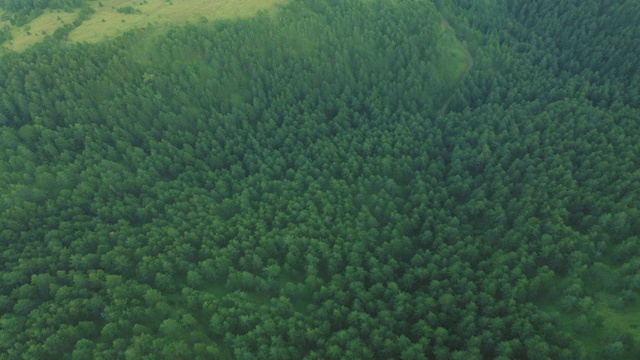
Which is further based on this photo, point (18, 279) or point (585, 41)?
point (585, 41)

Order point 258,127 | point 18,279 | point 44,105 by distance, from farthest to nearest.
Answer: point 258,127 → point 44,105 → point 18,279

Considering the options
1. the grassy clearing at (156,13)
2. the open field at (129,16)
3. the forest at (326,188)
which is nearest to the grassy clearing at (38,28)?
the open field at (129,16)

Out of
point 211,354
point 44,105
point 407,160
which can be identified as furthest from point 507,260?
point 44,105

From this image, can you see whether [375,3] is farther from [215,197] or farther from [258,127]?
[215,197]

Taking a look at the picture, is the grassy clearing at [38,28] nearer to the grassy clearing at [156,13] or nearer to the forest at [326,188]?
the grassy clearing at [156,13]

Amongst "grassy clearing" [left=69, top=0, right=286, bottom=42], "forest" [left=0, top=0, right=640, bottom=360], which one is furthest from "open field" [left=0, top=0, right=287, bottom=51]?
"forest" [left=0, top=0, right=640, bottom=360]

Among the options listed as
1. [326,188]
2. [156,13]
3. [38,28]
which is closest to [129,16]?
[156,13]

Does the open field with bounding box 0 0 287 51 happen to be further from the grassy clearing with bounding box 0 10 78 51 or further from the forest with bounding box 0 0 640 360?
the forest with bounding box 0 0 640 360
